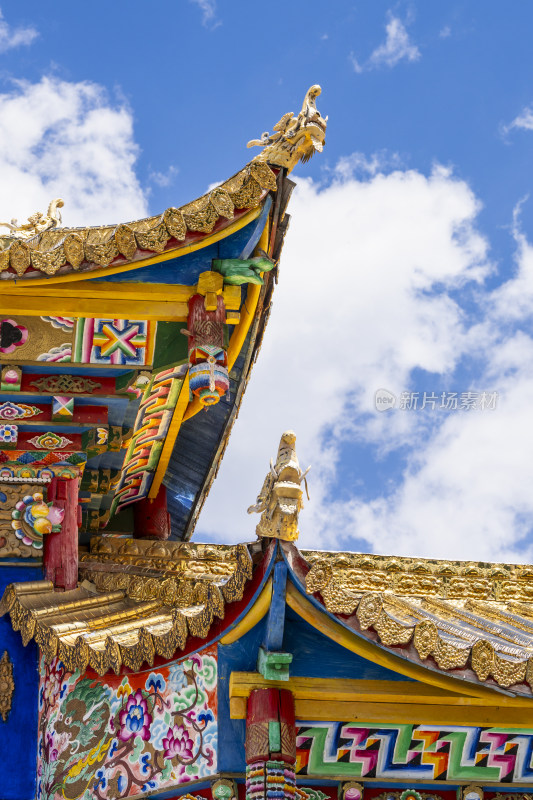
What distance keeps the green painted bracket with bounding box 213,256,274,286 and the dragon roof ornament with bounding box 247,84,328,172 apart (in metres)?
0.73

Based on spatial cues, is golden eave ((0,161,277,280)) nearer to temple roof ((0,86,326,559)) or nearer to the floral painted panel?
temple roof ((0,86,326,559))

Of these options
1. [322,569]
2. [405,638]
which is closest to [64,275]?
[322,569]

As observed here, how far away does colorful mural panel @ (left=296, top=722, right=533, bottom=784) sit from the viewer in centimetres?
721

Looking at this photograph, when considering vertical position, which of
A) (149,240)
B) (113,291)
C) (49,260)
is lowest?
(113,291)

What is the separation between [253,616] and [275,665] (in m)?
0.32

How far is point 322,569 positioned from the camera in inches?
274

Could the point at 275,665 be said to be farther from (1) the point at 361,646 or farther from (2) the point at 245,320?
(2) the point at 245,320

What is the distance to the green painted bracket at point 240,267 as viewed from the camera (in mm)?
8883

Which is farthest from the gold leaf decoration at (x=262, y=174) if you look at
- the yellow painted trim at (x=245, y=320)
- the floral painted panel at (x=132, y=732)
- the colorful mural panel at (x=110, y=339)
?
the floral painted panel at (x=132, y=732)

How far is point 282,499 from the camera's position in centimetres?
694

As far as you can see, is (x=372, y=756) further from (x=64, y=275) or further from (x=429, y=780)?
(x=64, y=275)

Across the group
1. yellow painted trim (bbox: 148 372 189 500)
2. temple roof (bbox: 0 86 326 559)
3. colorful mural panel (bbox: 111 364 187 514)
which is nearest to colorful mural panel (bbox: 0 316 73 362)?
temple roof (bbox: 0 86 326 559)

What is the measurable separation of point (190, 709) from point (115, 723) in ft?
2.14

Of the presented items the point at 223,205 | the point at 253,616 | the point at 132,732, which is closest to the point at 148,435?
the point at 223,205
